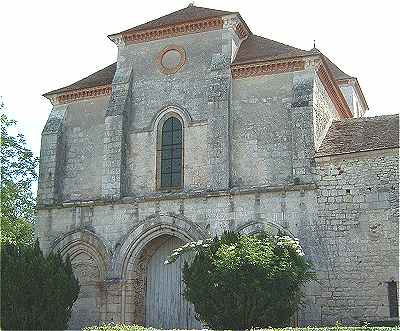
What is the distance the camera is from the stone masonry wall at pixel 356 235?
18203 millimetres

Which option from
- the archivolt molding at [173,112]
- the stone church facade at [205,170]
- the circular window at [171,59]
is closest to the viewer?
the stone church facade at [205,170]

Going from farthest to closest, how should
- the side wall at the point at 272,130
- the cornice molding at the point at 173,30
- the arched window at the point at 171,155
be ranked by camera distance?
1. the cornice molding at the point at 173,30
2. the arched window at the point at 171,155
3. the side wall at the point at 272,130

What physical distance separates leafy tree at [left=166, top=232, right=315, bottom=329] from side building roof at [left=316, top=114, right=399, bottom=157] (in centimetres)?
417

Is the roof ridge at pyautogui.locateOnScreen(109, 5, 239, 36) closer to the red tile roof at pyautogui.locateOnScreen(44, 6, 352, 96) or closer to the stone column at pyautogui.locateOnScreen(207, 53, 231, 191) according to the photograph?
the red tile roof at pyautogui.locateOnScreen(44, 6, 352, 96)

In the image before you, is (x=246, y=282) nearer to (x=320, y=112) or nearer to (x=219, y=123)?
(x=219, y=123)

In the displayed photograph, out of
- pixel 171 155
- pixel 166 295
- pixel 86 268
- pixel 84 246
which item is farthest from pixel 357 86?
pixel 86 268

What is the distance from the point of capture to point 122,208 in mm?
21328

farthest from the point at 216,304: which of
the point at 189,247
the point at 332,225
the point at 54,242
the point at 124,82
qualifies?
the point at 124,82

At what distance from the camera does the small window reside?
18.0 m

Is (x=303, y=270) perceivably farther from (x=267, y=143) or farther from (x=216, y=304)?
(x=267, y=143)

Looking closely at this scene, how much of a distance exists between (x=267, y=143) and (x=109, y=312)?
297 inches

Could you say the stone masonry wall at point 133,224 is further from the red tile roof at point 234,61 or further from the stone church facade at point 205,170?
the red tile roof at point 234,61

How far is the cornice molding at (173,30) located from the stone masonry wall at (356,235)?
6.61 metres

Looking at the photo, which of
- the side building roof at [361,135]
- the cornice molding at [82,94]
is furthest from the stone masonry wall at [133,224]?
the cornice molding at [82,94]
